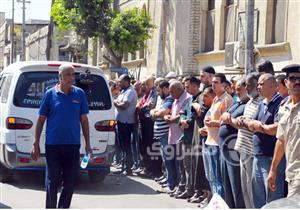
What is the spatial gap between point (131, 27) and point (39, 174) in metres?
12.2

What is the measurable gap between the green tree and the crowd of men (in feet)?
33.8

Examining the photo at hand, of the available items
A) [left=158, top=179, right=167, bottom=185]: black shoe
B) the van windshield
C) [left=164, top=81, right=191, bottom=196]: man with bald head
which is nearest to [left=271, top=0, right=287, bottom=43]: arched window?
[left=158, top=179, right=167, bottom=185]: black shoe

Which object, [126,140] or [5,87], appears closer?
[5,87]

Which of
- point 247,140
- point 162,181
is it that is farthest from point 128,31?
point 247,140

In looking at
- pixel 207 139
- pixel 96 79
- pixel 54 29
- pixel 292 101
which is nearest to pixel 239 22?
pixel 96 79

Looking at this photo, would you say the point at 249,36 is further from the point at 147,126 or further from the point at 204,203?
the point at 204,203

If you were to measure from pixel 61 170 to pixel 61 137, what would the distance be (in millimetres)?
423

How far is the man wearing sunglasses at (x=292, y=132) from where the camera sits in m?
5.90

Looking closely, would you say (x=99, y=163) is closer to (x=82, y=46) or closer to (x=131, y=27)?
(x=131, y=27)

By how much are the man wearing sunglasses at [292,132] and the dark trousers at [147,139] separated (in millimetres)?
5950

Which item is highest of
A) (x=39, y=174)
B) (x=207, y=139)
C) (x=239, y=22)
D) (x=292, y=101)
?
(x=239, y=22)

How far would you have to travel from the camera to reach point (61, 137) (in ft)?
24.5

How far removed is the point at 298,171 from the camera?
19.2 ft

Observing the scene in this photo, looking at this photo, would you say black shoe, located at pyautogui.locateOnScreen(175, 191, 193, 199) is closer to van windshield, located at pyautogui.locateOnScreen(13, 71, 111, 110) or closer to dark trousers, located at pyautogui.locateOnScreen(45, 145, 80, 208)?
van windshield, located at pyautogui.locateOnScreen(13, 71, 111, 110)
